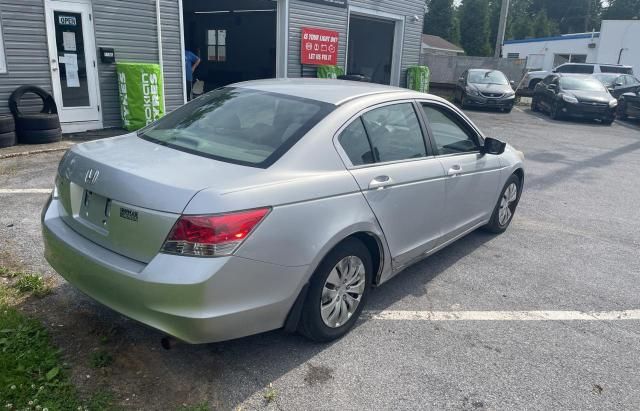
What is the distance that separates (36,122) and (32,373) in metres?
6.56

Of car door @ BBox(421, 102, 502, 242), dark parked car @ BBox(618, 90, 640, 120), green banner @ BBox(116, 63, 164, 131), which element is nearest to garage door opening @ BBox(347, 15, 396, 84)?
dark parked car @ BBox(618, 90, 640, 120)

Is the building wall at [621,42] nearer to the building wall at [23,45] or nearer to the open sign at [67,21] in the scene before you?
the open sign at [67,21]

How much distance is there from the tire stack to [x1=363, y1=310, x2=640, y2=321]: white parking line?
22.5 feet

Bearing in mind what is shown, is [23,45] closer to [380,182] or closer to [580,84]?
[380,182]

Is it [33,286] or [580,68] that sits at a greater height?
[580,68]

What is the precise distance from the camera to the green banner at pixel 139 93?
9.62m

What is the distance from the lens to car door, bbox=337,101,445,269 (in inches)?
133

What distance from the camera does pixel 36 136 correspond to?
27.1ft

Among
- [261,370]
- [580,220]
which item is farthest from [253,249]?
[580,220]

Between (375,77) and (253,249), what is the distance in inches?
812

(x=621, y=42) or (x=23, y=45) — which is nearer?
(x=23, y=45)

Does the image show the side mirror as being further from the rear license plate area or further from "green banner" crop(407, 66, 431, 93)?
"green banner" crop(407, 66, 431, 93)

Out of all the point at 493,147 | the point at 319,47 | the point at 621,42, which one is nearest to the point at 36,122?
the point at 493,147

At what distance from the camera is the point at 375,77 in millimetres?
22266
